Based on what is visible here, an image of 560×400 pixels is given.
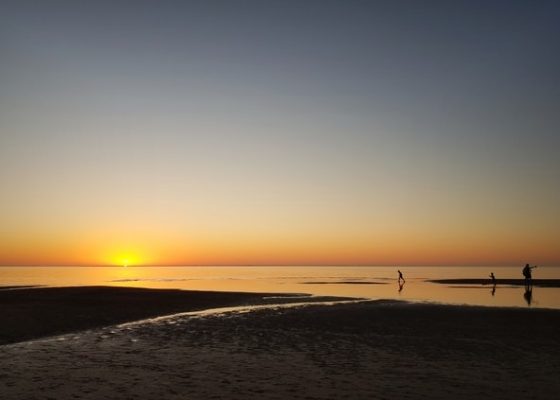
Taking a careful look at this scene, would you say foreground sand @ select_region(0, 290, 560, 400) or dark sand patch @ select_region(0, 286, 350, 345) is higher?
foreground sand @ select_region(0, 290, 560, 400)

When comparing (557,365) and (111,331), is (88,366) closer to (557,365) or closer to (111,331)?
(111,331)

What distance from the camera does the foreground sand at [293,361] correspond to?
1313 centimetres

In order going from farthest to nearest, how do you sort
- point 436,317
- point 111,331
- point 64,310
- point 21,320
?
point 64,310 → point 436,317 → point 21,320 → point 111,331

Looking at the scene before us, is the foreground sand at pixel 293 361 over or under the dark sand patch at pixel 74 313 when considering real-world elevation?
over

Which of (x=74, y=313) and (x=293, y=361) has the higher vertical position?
(x=293, y=361)

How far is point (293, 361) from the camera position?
17141 millimetres

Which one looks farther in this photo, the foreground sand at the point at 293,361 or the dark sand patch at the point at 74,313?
the dark sand patch at the point at 74,313

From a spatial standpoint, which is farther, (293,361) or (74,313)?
(74,313)

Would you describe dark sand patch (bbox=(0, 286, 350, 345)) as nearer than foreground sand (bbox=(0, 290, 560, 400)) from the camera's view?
No

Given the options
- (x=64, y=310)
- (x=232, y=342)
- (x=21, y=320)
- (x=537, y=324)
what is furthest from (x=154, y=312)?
(x=537, y=324)

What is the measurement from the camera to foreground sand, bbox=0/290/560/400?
13133 mm

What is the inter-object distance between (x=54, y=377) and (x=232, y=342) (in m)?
8.36

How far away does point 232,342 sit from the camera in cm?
2130

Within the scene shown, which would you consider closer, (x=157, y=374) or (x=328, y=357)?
(x=157, y=374)
